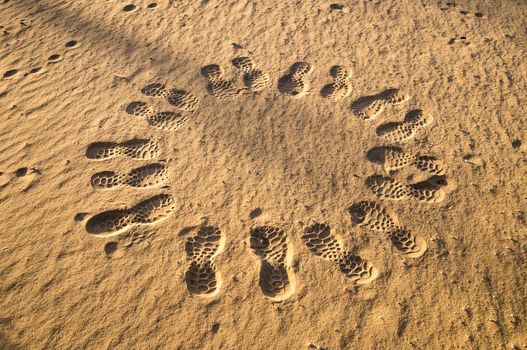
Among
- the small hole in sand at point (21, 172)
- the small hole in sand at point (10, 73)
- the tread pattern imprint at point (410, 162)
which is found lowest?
the tread pattern imprint at point (410, 162)

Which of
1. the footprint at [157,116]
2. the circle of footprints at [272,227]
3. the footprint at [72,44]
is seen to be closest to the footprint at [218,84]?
the circle of footprints at [272,227]

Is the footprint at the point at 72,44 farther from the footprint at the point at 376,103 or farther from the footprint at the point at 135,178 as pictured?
the footprint at the point at 376,103

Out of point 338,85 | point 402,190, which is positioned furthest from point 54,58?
point 402,190

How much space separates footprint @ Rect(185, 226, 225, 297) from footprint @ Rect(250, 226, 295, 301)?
21cm

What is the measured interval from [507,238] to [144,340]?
200 cm

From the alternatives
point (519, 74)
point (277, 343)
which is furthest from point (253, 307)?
point (519, 74)

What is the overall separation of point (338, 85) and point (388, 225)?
49.3 inches

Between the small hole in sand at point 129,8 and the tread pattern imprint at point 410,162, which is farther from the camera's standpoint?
the small hole in sand at point 129,8

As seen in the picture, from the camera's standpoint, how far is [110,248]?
97.9 inches

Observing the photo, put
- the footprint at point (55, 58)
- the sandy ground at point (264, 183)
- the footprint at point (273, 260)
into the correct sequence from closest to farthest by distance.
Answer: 1. the sandy ground at point (264, 183)
2. the footprint at point (273, 260)
3. the footprint at point (55, 58)

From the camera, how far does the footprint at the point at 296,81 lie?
3.32m

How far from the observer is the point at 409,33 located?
12.3 ft

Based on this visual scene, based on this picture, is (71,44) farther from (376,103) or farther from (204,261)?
(376,103)

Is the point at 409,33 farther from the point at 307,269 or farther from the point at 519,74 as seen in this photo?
the point at 307,269
